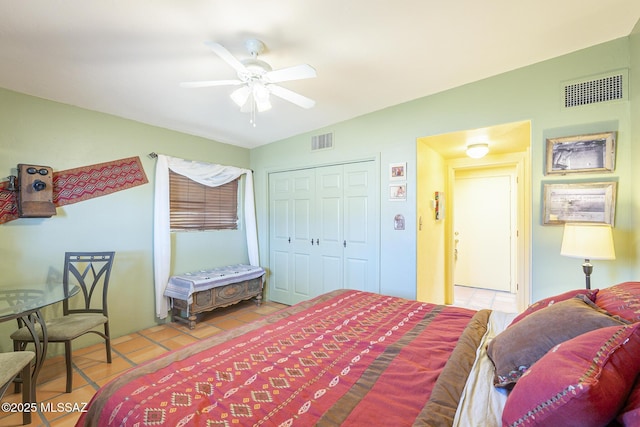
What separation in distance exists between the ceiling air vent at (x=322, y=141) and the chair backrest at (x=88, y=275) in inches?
102

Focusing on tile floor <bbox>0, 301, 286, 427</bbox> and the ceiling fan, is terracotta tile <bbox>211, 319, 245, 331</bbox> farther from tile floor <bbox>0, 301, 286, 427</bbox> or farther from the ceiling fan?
the ceiling fan

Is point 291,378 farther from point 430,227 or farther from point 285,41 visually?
point 430,227

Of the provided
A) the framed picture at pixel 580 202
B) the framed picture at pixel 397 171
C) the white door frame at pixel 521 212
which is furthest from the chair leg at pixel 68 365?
the white door frame at pixel 521 212

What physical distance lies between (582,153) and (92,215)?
14.8 ft

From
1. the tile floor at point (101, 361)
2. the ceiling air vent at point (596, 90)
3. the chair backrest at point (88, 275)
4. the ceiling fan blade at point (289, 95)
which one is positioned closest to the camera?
the tile floor at point (101, 361)

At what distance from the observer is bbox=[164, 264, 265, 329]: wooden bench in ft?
10.7

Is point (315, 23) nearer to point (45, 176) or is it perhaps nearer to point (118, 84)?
point (118, 84)

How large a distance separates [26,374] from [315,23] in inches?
115

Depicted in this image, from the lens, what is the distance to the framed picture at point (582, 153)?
2238mm

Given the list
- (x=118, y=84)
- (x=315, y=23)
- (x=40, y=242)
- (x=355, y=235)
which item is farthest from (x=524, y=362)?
(x=40, y=242)

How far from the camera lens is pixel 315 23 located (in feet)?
6.16

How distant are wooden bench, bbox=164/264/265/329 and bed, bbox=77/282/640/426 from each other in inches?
75.6

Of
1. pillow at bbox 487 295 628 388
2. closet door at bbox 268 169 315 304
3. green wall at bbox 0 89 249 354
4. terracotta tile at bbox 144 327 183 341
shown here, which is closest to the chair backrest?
green wall at bbox 0 89 249 354

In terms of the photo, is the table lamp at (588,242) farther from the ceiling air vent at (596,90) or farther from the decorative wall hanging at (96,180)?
the decorative wall hanging at (96,180)
